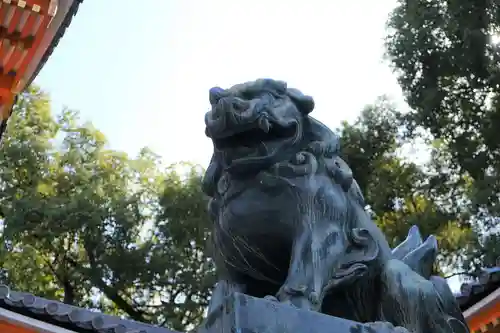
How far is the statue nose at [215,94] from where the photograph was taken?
203 cm

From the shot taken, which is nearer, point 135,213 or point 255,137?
point 255,137

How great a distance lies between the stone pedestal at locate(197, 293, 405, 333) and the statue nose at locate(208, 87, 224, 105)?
66 cm

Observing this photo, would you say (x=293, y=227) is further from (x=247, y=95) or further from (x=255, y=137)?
(x=247, y=95)

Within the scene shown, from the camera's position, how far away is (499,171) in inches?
384

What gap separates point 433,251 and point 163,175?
11738 millimetres

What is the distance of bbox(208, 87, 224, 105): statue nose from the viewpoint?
2033mm

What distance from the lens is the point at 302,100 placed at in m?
2.16

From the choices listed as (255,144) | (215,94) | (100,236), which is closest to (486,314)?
(255,144)

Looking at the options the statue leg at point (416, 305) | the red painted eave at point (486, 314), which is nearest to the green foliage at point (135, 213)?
the red painted eave at point (486, 314)

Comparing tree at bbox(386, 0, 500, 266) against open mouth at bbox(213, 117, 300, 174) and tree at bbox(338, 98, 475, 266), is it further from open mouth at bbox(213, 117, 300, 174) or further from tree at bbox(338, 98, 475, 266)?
open mouth at bbox(213, 117, 300, 174)

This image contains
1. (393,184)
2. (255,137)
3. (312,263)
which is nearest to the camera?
(312,263)

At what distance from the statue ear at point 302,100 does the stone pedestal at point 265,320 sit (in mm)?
712

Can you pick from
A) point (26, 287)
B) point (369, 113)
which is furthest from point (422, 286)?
point (26, 287)

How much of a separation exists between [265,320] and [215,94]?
74 centimetres
